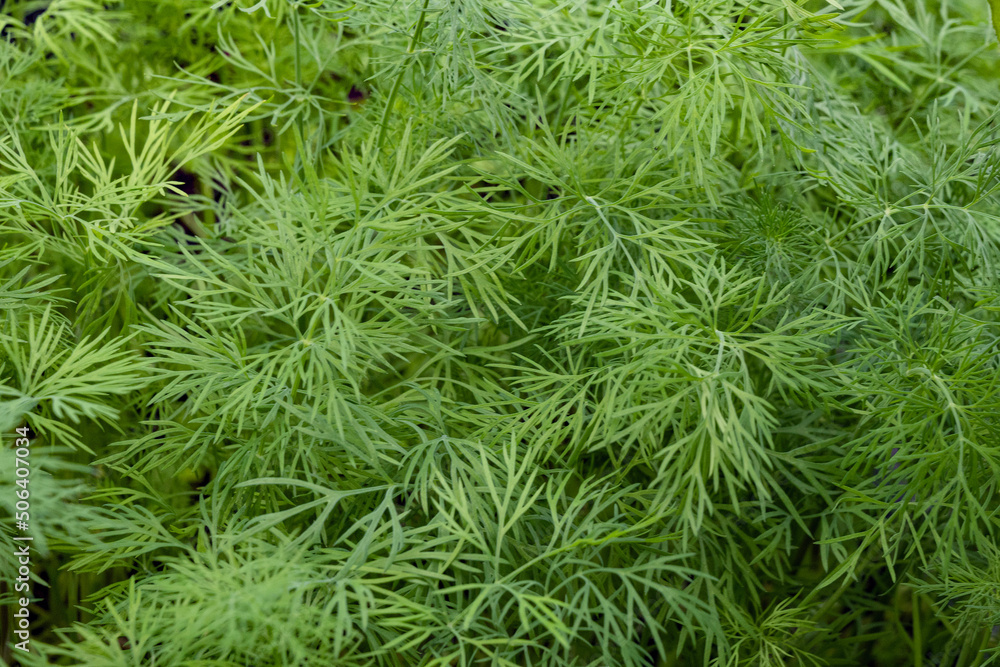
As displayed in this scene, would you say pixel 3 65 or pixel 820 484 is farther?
pixel 3 65

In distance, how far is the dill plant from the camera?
0.62m

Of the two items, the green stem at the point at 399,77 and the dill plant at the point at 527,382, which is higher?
the green stem at the point at 399,77

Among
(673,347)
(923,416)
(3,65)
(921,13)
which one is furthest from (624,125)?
(3,65)

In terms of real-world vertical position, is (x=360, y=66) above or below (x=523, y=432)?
above

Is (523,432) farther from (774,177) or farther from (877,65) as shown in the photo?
(877,65)

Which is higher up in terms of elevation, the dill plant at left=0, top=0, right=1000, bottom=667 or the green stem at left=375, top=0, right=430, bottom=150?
the green stem at left=375, top=0, right=430, bottom=150

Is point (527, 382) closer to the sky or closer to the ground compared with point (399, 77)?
A: closer to the ground

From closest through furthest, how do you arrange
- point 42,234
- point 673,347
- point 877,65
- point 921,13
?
point 673,347 → point 42,234 → point 877,65 → point 921,13

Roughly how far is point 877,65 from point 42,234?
90cm

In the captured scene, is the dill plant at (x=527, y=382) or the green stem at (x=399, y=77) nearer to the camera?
the dill plant at (x=527, y=382)

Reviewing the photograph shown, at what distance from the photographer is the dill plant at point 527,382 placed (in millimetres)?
623

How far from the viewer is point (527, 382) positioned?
781 mm

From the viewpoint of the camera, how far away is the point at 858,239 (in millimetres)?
866

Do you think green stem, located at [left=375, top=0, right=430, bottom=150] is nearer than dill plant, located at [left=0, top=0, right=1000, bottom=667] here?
No
